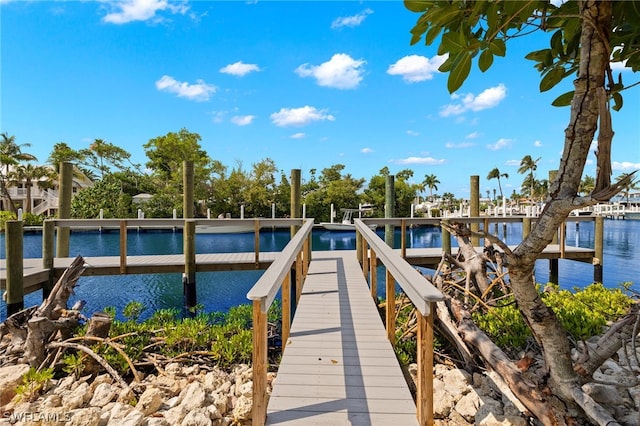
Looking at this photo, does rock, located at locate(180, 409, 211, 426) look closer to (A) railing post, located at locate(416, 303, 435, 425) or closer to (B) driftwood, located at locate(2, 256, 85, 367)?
(A) railing post, located at locate(416, 303, 435, 425)

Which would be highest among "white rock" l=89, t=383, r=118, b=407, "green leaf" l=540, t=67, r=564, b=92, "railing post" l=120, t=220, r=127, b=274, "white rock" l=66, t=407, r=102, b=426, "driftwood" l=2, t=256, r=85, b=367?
"green leaf" l=540, t=67, r=564, b=92

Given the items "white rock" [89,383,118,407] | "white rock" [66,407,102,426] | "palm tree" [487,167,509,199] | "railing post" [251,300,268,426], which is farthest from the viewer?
"palm tree" [487,167,509,199]

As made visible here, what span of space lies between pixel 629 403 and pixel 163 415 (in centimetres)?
440

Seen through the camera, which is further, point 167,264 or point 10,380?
point 167,264

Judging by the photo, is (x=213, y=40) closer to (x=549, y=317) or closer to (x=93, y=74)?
(x=93, y=74)

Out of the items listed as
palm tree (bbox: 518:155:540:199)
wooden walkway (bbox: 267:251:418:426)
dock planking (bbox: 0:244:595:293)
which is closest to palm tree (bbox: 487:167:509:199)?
palm tree (bbox: 518:155:540:199)

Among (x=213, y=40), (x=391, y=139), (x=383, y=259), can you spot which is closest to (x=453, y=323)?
(x=383, y=259)

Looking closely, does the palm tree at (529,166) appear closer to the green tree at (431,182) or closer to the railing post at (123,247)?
the green tree at (431,182)

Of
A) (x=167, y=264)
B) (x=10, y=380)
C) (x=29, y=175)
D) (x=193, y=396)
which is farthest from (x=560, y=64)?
(x=29, y=175)

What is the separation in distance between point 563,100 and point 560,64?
0.19 metres

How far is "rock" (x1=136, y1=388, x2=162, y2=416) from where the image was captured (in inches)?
123

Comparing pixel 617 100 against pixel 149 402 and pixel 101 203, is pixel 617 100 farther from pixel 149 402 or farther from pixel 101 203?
pixel 101 203

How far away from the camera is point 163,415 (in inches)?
122

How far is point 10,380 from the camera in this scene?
3533 mm
